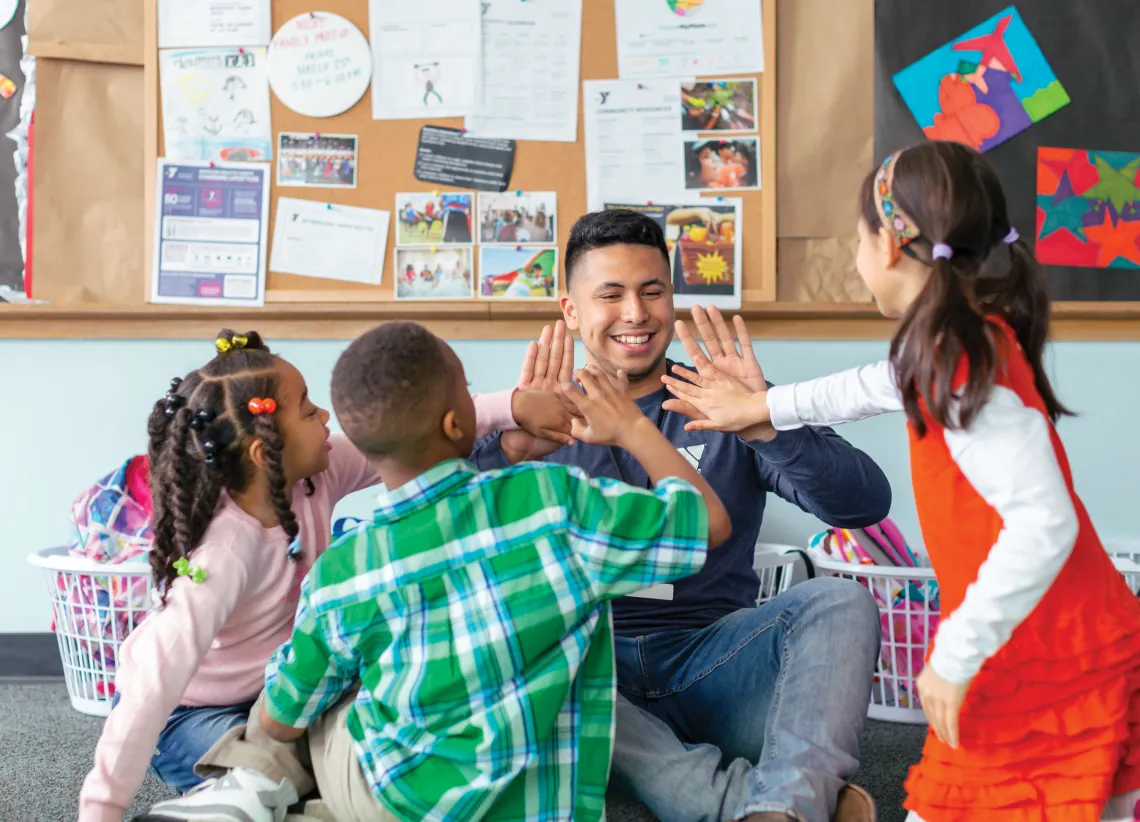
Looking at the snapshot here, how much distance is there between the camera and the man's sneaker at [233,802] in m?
0.98

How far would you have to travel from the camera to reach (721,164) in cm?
194

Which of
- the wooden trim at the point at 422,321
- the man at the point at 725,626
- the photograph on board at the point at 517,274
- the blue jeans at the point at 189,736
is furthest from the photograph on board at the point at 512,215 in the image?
the blue jeans at the point at 189,736

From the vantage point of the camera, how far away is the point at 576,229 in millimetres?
1578

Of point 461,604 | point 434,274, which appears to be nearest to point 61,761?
point 461,604

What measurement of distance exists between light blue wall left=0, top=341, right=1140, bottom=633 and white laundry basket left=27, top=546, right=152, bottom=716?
281 mm

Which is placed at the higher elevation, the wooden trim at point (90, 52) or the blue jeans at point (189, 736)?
the wooden trim at point (90, 52)

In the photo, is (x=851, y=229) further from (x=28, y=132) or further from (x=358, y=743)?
(x=28, y=132)

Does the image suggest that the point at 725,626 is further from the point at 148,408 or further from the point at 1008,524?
the point at 148,408

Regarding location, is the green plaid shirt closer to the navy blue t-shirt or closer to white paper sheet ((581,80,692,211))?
the navy blue t-shirt

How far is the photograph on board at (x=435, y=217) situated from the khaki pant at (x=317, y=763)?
109 centimetres

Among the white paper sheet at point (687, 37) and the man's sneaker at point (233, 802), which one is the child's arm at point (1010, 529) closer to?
the man's sneaker at point (233, 802)

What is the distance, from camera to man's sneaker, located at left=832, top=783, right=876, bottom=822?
102 centimetres

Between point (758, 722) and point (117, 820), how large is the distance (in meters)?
0.71

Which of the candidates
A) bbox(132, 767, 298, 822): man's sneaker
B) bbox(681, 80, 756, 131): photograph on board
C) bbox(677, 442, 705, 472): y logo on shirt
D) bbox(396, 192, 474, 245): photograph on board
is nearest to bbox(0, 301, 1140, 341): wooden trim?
bbox(396, 192, 474, 245): photograph on board
